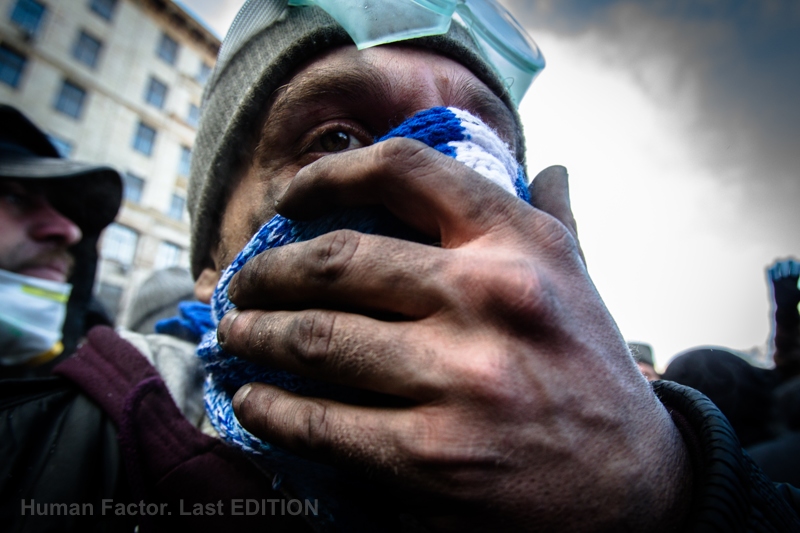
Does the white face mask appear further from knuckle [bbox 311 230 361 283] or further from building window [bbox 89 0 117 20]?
building window [bbox 89 0 117 20]

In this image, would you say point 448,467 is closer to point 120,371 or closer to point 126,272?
point 120,371

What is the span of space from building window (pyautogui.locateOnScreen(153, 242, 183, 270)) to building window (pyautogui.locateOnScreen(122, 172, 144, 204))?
2.58 metres

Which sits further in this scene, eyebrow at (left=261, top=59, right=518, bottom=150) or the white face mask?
the white face mask

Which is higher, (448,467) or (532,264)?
(532,264)

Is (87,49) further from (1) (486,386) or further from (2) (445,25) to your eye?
(1) (486,386)

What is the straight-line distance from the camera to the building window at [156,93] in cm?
2136

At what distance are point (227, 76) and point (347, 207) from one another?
134 cm

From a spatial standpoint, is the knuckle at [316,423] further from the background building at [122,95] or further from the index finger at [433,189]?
the background building at [122,95]

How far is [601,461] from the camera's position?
0.65 m

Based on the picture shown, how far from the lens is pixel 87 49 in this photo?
1966 centimetres

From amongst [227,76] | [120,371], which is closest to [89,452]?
[120,371]

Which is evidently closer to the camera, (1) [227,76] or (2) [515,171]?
(2) [515,171]

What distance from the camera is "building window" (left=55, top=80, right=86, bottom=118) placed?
60.0ft

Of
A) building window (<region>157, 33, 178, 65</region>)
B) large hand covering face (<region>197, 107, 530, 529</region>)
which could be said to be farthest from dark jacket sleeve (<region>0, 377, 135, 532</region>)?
building window (<region>157, 33, 178, 65</region>)
